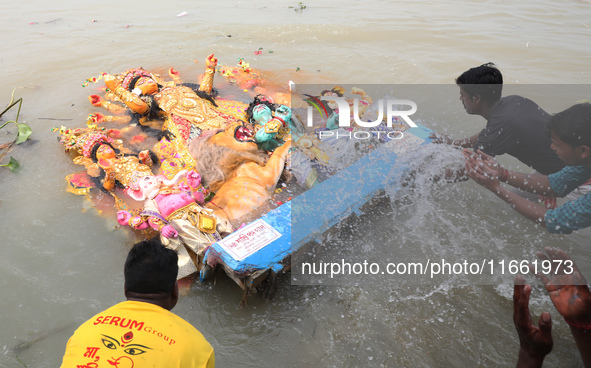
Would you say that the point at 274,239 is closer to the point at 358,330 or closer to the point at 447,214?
the point at 358,330

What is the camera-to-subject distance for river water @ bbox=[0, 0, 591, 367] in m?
2.88

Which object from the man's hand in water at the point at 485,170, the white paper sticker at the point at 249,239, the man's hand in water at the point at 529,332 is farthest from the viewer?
the man's hand in water at the point at 485,170

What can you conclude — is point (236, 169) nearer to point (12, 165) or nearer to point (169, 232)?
point (169, 232)

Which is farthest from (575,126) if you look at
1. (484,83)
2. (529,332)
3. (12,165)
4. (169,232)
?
(12,165)

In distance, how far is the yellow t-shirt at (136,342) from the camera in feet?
5.65

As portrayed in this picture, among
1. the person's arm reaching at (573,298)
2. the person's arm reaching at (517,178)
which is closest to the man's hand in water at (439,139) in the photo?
the person's arm reaching at (517,178)

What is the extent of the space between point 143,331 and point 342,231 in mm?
2226

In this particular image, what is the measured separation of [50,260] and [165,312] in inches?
95.5

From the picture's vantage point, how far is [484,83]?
377 centimetres

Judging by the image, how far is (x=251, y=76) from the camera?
6750 mm

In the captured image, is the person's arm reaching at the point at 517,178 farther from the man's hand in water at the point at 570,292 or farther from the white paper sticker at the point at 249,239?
the white paper sticker at the point at 249,239

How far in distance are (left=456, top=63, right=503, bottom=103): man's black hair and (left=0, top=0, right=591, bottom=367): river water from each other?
0.84m

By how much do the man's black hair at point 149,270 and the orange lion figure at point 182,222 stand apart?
4.42ft

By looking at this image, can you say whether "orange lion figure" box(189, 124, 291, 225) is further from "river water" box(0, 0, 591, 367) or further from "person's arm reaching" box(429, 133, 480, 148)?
"person's arm reaching" box(429, 133, 480, 148)
